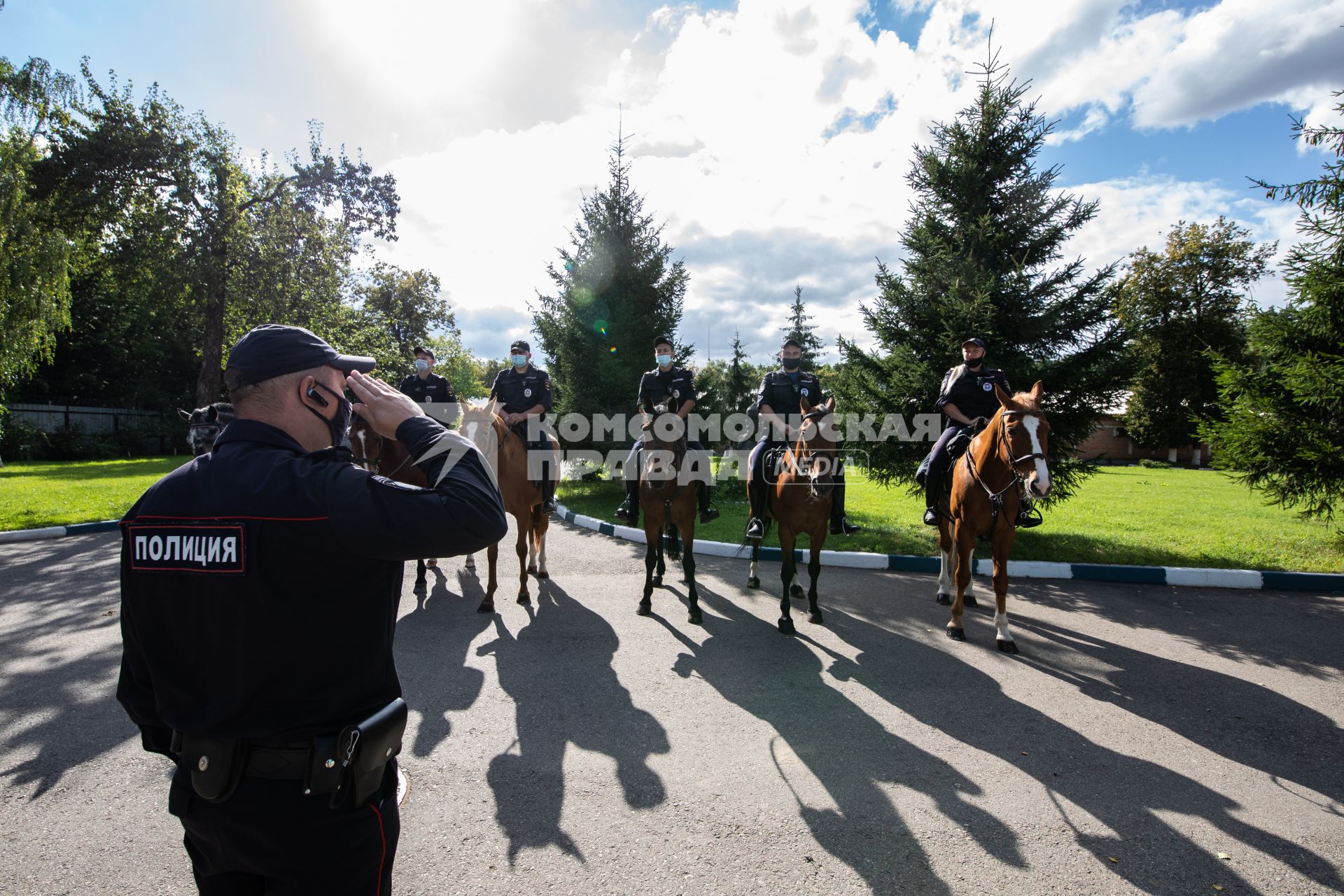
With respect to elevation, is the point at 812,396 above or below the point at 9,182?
below

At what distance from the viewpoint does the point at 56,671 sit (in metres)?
4.68

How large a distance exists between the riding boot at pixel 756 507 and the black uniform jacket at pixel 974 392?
2.31 meters

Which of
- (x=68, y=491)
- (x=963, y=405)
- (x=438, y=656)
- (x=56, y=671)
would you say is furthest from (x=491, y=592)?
(x=68, y=491)

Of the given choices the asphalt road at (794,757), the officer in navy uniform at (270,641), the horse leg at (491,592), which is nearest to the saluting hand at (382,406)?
the officer in navy uniform at (270,641)

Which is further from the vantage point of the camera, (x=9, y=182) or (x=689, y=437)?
(x=9, y=182)

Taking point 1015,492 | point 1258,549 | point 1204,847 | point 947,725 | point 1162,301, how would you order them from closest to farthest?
point 1204,847
point 947,725
point 1015,492
point 1258,549
point 1162,301

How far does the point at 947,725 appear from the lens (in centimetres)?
409

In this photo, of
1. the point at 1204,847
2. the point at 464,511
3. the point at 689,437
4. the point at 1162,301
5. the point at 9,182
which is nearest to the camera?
the point at 464,511

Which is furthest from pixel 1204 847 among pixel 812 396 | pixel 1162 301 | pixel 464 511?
pixel 1162 301

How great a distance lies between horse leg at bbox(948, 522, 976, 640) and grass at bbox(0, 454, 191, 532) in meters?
7.38

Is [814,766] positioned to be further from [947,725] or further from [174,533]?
[174,533]

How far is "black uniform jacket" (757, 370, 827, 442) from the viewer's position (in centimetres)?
754

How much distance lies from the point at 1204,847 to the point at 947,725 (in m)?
1.37

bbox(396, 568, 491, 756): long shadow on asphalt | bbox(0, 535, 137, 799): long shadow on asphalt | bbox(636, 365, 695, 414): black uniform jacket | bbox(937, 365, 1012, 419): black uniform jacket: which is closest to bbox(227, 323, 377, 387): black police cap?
bbox(396, 568, 491, 756): long shadow on asphalt
